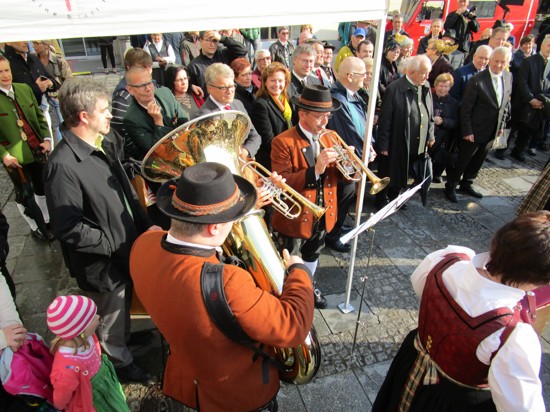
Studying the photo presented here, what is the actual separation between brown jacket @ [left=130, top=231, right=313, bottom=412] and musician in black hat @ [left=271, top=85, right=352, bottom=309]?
54.0 inches

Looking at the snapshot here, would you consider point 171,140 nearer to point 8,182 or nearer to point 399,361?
point 399,361

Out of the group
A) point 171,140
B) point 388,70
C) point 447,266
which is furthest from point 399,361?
point 388,70

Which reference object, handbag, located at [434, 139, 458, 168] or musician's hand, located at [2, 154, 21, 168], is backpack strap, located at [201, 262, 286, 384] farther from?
handbag, located at [434, 139, 458, 168]

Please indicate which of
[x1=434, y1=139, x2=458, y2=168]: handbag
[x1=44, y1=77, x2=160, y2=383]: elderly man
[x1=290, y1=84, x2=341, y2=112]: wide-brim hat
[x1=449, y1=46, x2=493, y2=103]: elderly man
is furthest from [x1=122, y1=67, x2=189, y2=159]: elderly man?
[x1=449, y1=46, x2=493, y2=103]: elderly man

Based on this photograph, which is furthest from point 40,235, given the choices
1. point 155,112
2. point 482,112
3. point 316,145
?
point 482,112

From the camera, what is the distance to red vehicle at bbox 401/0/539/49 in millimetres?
12281

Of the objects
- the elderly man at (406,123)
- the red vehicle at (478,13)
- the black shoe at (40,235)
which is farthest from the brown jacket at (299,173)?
the red vehicle at (478,13)

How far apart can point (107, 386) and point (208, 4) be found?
236 centimetres

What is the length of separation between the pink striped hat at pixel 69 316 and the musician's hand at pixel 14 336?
0.48 feet

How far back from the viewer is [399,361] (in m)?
2.30

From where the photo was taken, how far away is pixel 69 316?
86.0 inches

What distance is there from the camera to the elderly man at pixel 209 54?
5.70 metres

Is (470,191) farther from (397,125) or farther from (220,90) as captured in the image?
(220,90)

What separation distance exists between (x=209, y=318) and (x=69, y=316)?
42.2 inches
